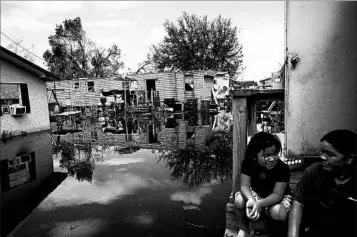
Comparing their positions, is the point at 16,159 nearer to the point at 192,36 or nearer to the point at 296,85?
the point at 296,85

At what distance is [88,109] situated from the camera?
23.7 metres

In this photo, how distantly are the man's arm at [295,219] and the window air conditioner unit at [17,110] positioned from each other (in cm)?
1266

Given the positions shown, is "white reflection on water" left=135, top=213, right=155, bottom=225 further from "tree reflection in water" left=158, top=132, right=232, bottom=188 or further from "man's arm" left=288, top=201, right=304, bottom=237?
"man's arm" left=288, top=201, right=304, bottom=237

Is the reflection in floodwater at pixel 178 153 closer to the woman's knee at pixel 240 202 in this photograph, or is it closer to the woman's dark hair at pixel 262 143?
the woman's knee at pixel 240 202

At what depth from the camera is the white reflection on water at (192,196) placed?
4.52 metres

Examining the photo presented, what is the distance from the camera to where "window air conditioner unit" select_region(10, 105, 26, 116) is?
11.3 meters

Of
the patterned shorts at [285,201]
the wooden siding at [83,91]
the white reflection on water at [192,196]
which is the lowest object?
the white reflection on water at [192,196]

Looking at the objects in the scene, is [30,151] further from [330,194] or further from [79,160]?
[330,194]

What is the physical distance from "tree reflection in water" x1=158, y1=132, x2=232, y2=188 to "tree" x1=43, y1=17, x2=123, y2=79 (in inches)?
1307

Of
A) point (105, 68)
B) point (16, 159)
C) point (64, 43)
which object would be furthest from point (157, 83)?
point (64, 43)

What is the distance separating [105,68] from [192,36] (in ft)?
52.3

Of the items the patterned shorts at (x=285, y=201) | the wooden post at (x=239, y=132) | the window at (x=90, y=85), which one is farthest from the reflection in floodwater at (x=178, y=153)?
the window at (x=90, y=85)

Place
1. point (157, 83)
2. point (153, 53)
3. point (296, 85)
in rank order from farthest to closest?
point (153, 53) < point (157, 83) < point (296, 85)

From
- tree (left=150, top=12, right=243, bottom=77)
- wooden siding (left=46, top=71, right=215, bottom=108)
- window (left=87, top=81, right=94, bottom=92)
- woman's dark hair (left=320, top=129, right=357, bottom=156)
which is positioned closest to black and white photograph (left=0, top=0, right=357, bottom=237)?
woman's dark hair (left=320, top=129, right=357, bottom=156)
